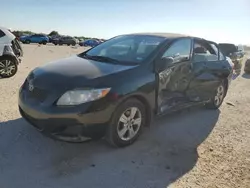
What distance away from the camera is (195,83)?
18.0 ft

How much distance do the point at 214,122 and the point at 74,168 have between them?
319 cm

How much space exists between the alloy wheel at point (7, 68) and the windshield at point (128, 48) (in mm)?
4802

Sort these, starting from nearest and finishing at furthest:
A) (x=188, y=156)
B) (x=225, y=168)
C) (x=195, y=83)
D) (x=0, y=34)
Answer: (x=225, y=168) → (x=188, y=156) → (x=195, y=83) → (x=0, y=34)

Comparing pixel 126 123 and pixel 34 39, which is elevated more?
pixel 34 39

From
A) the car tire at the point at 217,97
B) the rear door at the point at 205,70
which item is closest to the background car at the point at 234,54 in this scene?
the car tire at the point at 217,97

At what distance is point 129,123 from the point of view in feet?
14.1

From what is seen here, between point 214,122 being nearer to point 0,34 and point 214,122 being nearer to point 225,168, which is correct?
point 225,168

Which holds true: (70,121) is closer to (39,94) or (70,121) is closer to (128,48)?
(39,94)

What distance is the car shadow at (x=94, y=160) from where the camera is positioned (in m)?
3.44

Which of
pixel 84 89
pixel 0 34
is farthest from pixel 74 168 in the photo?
pixel 0 34

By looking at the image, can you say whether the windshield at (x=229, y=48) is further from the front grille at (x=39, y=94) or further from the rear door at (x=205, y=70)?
the front grille at (x=39, y=94)

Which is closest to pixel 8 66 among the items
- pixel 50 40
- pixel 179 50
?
pixel 179 50

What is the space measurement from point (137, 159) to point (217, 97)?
3260 millimetres

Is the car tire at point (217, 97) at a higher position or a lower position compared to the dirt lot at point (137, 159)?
higher
